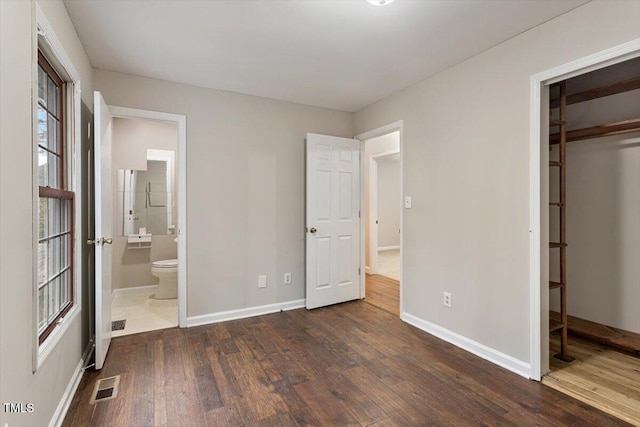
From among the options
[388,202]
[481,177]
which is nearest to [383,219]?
[388,202]

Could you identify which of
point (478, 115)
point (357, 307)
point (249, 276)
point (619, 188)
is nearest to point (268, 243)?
point (249, 276)

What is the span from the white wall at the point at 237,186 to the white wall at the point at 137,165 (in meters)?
1.18

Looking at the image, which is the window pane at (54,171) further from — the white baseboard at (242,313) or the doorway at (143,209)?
the doorway at (143,209)

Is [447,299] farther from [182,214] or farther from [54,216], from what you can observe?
[54,216]

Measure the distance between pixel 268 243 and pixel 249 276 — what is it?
412mm

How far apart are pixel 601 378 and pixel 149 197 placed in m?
5.07

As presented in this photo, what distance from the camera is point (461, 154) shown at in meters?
A: 2.79

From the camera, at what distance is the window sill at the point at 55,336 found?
1.56m

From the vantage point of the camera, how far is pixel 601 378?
222 cm

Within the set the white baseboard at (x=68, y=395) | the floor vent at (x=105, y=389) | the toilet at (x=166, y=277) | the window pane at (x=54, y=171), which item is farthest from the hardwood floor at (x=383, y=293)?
the window pane at (x=54, y=171)

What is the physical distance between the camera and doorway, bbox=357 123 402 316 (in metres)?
4.06

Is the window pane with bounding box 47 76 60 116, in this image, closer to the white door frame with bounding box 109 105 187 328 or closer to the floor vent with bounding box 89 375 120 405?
the white door frame with bounding box 109 105 187 328

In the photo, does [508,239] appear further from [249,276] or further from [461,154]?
[249,276]

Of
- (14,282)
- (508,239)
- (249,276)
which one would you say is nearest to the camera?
(14,282)
